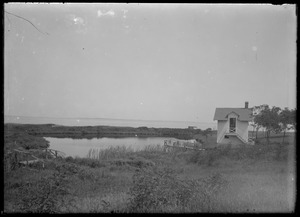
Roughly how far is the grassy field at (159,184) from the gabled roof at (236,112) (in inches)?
292

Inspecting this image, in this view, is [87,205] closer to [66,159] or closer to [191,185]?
[191,185]

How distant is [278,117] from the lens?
24.4 metres

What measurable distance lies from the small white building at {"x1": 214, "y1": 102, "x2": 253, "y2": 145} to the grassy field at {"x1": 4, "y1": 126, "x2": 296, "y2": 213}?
7155 millimetres

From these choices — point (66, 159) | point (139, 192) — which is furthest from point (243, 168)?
point (66, 159)

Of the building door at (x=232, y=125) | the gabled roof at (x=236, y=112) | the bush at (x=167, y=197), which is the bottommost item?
the bush at (x=167, y=197)

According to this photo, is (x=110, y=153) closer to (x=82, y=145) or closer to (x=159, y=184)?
(x=82, y=145)

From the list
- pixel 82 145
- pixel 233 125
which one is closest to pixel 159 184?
pixel 233 125

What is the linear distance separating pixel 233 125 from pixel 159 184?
21.1 meters

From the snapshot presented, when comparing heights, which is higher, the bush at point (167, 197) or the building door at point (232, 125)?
the building door at point (232, 125)

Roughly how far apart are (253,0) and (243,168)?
11312 mm

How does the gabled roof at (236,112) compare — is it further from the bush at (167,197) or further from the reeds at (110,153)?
the bush at (167,197)

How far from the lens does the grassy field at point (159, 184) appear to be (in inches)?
198

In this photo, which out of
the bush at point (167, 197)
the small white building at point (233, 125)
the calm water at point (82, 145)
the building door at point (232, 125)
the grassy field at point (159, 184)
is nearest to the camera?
the bush at point (167, 197)

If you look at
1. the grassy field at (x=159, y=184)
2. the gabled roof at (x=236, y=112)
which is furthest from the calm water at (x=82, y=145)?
the gabled roof at (x=236, y=112)
